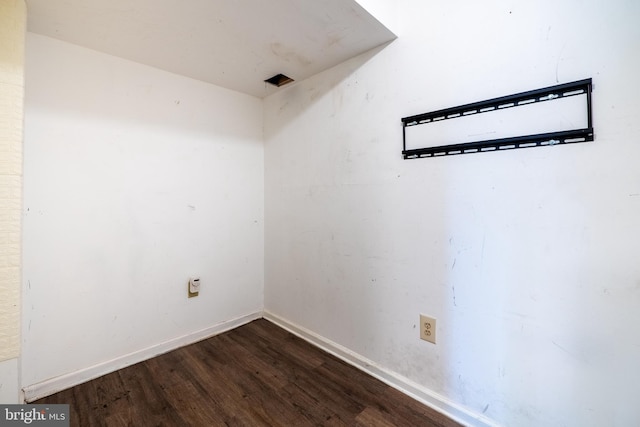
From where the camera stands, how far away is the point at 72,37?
1424 mm

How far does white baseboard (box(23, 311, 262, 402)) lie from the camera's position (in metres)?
1.41

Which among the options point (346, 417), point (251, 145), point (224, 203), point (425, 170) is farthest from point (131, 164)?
point (346, 417)

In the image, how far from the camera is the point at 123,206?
166 centimetres

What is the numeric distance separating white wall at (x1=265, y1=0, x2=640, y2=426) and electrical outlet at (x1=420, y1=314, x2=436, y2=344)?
0.11 ft

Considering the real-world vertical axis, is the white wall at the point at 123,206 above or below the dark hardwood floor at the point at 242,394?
above

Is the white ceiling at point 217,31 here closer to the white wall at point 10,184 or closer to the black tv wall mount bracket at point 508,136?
the white wall at point 10,184

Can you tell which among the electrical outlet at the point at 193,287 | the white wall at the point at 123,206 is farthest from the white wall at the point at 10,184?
the electrical outlet at the point at 193,287

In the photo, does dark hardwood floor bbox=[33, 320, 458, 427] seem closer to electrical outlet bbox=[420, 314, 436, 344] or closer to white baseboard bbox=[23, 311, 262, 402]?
white baseboard bbox=[23, 311, 262, 402]

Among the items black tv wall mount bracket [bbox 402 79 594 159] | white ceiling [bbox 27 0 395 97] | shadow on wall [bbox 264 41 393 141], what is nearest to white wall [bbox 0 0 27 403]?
white ceiling [bbox 27 0 395 97]

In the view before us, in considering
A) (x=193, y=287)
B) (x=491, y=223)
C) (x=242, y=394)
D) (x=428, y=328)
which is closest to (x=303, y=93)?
(x=491, y=223)

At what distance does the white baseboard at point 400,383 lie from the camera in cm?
124

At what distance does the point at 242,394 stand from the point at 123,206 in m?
1.27

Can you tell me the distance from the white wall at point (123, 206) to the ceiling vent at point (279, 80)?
1.05 ft

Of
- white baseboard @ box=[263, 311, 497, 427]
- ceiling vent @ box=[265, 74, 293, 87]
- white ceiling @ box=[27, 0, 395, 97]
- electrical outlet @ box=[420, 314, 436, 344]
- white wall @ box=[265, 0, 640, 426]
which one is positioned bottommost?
white baseboard @ box=[263, 311, 497, 427]
